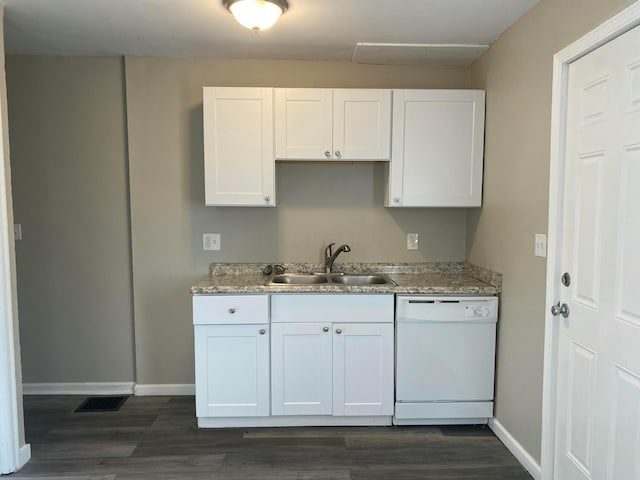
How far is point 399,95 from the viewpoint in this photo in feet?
8.41

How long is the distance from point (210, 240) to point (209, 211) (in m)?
0.21

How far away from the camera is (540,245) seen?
198 centimetres

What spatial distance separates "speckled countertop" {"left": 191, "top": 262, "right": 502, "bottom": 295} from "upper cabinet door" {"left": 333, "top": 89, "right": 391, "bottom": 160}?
831mm

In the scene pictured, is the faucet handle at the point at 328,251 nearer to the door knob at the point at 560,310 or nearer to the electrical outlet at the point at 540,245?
the electrical outlet at the point at 540,245

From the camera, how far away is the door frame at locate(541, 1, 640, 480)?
1.80m

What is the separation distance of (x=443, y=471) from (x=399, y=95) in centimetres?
220

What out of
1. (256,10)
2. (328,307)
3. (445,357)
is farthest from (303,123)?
(445,357)

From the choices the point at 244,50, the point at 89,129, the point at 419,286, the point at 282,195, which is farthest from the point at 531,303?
the point at 89,129

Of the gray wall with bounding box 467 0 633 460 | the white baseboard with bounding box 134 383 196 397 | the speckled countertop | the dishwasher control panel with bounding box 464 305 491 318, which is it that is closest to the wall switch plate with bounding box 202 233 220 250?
the speckled countertop

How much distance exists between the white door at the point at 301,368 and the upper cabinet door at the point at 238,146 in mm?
850

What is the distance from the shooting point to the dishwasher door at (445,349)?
7.91 ft

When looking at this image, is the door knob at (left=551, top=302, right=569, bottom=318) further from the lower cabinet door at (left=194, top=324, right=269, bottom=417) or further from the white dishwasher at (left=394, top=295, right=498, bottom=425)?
the lower cabinet door at (left=194, top=324, right=269, bottom=417)

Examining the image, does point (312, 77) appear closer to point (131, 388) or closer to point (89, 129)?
point (89, 129)

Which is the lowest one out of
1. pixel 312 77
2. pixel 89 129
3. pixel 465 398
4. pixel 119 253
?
pixel 465 398
